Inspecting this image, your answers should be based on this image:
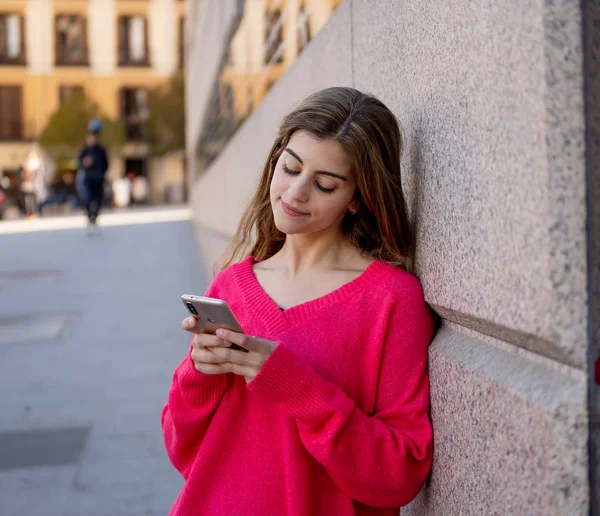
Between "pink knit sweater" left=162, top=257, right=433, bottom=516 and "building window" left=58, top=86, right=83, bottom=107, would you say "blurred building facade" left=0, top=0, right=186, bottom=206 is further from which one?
"pink knit sweater" left=162, top=257, right=433, bottom=516

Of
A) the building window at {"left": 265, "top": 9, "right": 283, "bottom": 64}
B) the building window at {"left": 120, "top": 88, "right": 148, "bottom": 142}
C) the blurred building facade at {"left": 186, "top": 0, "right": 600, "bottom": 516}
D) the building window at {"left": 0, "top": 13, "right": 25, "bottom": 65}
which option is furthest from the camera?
the building window at {"left": 120, "top": 88, "right": 148, "bottom": 142}

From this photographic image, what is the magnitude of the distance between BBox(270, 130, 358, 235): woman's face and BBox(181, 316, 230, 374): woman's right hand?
0.34 m

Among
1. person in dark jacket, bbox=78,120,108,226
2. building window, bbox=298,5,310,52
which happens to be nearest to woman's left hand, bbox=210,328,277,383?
building window, bbox=298,5,310,52

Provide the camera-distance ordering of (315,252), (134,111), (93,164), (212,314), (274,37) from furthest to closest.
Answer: (134,111) < (93,164) < (274,37) < (315,252) < (212,314)

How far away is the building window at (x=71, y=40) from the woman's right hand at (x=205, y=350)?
43.8m

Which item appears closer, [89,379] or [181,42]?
[89,379]

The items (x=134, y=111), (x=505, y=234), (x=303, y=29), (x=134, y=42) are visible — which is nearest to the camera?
(x=505, y=234)

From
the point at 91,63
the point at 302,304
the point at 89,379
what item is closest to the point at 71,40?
the point at 91,63

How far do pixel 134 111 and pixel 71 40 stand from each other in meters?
4.64

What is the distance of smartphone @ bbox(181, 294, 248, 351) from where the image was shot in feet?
5.37

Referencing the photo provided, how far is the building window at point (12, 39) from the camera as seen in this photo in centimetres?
4231

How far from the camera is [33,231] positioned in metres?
17.5

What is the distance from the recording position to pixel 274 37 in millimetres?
5176

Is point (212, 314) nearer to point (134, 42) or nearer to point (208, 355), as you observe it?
point (208, 355)
